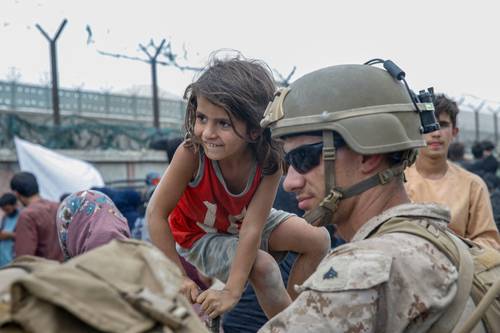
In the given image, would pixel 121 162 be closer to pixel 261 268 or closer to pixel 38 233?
pixel 38 233

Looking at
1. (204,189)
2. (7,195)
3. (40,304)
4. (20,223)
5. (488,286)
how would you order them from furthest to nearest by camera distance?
(7,195), (20,223), (204,189), (488,286), (40,304)

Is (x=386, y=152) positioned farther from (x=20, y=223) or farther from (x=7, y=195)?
(x=7, y=195)

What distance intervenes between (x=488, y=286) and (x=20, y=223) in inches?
225

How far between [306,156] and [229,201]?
1.11 m

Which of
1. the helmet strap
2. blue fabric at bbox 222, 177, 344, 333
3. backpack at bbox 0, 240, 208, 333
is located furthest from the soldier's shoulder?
blue fabric at bbox 222, 177, 344, 333

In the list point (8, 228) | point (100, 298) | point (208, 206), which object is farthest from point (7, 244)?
point (100, 298)

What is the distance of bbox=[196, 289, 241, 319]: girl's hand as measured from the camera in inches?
114

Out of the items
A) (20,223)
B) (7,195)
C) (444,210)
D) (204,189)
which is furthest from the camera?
(7,195)

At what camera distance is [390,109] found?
7.07 ft

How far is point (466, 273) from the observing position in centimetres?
190

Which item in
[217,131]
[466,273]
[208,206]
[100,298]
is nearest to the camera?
[100,298]

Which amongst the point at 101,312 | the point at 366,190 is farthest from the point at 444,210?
the point at 101,312

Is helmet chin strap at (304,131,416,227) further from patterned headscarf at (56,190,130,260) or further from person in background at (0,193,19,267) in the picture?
person in background at (0,193,19,267)

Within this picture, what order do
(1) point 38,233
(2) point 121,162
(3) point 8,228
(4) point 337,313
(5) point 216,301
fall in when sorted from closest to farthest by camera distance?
(4) point 337,313 → (5) point 216,301 → (1) point 38,233 → (3) point 8,228 → (2) point 121,162
